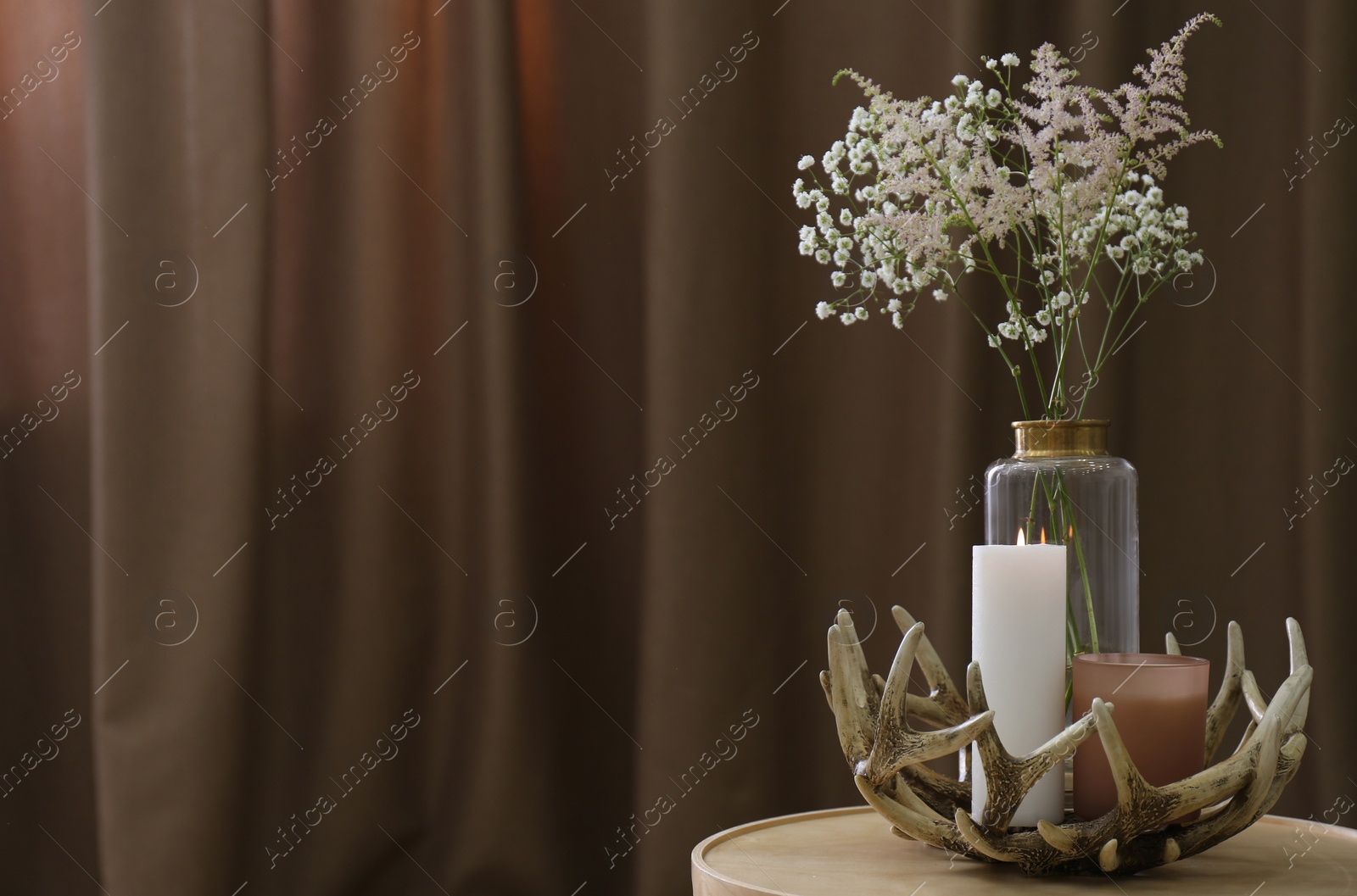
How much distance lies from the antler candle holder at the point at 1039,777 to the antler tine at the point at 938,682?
151 millimetres

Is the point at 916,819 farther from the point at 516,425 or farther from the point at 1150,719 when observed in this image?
the point at 516,425

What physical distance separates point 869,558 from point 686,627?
Result: 33 centimetres

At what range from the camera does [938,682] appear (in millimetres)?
1193

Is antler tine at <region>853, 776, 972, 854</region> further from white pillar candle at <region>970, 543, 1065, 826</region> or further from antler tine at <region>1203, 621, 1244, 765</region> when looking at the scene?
antler tine at <region>1203, 621, 1244, 765</region>

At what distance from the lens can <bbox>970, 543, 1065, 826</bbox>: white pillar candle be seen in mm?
1006

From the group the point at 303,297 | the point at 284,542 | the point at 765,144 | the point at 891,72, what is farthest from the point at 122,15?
the point at 891,72

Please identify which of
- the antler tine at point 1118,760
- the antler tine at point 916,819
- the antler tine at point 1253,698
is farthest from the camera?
the antler tine at point 1253,698

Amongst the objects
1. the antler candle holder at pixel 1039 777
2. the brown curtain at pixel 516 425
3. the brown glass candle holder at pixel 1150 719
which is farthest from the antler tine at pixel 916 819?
the brown curtain at pixel 516 425

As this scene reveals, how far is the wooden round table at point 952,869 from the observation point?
0.95 metres

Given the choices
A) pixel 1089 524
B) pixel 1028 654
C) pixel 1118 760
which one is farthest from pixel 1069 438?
pixel 1118 760

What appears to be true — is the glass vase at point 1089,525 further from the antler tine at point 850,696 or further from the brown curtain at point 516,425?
the brown curtain at point 516,425

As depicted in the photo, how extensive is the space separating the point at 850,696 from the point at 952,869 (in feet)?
0.58

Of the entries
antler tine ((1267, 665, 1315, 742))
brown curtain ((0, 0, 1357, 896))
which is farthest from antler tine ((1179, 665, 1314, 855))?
brown curtain ((0, 0, 1357, 896))

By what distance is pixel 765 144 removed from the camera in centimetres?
199
